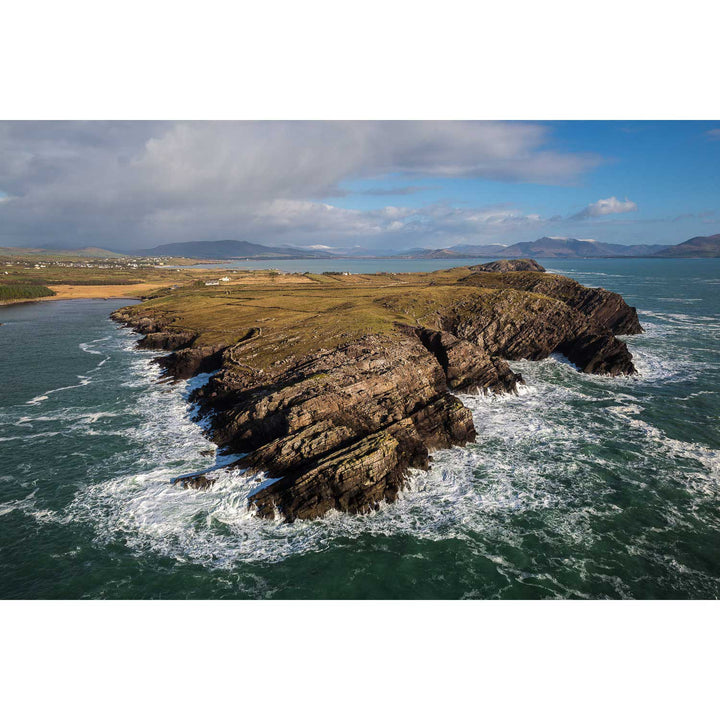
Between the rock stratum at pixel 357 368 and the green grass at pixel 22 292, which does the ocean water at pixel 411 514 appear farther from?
the green grass at pixel 22 292

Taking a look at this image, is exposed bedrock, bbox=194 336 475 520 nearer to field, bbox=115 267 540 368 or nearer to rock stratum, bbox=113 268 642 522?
rock stratum, bbox=113 268 642 522

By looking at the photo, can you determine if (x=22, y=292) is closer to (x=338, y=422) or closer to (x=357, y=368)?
(x=357, y=368)

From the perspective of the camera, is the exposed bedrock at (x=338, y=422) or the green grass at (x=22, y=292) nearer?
the exposed bedrock at (x=338, y=422)

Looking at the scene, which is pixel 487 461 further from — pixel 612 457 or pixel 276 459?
pixel 276 459

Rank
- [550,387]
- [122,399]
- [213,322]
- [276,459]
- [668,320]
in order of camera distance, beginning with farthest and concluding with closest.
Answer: [668,320], [213,322], [550,387], [122,399], [276,459]

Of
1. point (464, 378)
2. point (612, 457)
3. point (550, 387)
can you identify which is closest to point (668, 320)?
point (550, 387)

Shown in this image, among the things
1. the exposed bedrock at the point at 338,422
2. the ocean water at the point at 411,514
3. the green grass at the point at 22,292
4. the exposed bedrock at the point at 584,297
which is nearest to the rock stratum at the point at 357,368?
the exposed bedrock at the point at 338,422

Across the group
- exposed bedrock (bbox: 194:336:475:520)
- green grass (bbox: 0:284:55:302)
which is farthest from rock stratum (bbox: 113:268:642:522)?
green grass (bbox: 0:284:55:302)
